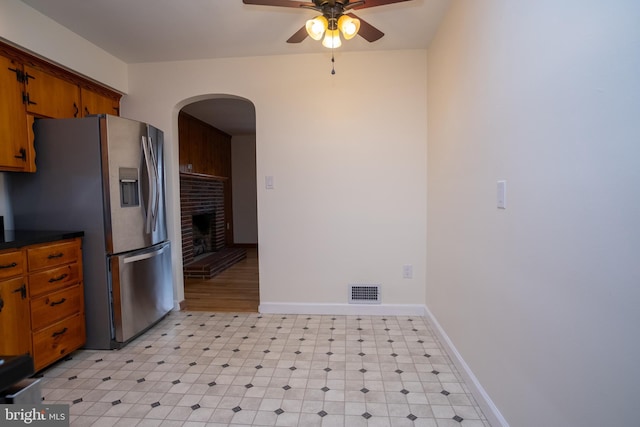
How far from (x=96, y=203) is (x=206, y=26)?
162 cm

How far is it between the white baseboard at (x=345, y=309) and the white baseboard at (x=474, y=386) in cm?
51

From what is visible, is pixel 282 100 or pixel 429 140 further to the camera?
pixel 282 100

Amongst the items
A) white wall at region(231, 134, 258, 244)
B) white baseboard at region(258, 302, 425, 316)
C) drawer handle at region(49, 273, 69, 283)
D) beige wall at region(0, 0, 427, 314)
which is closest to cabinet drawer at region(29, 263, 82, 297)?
drawer handle at region(49, 273, 69, 283)

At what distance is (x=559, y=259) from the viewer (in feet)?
3.59

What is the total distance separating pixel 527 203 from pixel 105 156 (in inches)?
106

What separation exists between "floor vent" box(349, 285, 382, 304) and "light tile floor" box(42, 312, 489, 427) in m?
0.28

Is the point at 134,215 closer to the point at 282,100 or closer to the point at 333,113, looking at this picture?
the point at 282,100

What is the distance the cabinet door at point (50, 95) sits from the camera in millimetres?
2271

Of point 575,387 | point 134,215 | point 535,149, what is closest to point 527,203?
point 535,149

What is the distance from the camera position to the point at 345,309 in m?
3.05

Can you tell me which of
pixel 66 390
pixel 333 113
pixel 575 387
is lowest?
pixel 66 390

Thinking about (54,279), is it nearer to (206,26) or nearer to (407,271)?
(206,26)

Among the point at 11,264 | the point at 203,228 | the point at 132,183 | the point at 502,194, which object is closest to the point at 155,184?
the point at 132,183

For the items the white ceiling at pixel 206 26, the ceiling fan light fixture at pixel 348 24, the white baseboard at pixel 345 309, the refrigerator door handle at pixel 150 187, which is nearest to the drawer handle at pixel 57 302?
the refrigerator door handle at pixel 150 187
